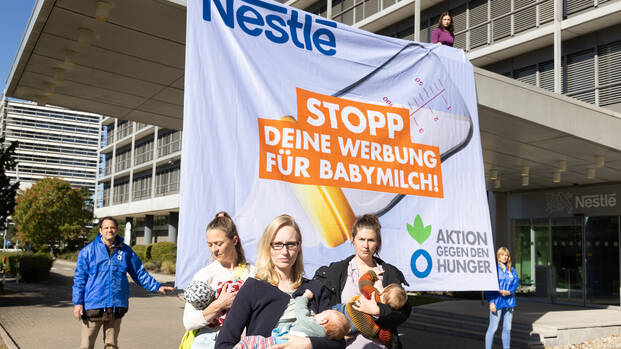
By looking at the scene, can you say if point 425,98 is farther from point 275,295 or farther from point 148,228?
point 148,228

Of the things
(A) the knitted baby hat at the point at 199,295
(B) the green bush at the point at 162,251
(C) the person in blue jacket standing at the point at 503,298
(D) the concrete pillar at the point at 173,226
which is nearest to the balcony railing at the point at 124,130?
(D) the concrete pillar at the point at 173,226

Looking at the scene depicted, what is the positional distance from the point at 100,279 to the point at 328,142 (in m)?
2.77

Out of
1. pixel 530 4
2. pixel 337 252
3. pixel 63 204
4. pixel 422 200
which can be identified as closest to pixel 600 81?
pixel 530 4

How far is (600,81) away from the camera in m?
17.9

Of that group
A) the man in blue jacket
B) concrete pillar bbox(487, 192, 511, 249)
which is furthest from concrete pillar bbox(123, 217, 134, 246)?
the man in blue jacket

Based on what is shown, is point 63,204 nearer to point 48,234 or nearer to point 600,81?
point 48,234

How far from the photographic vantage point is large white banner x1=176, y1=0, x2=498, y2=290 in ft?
16.1

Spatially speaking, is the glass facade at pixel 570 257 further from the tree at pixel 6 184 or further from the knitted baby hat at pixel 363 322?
the tree at pixel 6 184

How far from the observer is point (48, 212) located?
38.8m

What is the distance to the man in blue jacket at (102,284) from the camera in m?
5.68

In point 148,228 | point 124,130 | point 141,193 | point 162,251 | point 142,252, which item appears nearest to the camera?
point 162,251

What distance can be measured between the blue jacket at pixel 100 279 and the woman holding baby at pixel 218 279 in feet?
7.60

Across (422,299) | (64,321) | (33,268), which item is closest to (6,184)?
(64,321)

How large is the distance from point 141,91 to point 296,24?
4.28 meters
